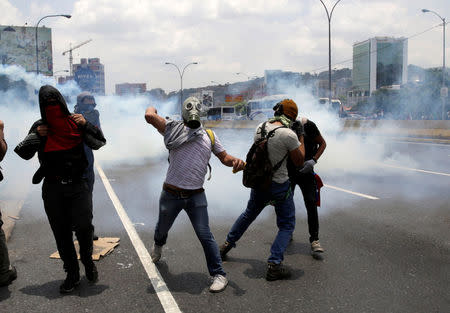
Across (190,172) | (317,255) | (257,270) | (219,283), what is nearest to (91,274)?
(219,283)

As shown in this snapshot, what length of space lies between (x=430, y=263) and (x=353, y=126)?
2239cm

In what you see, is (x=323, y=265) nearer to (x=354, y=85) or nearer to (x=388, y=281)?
(x=388, y=281)

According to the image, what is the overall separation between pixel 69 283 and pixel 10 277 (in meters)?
0.64

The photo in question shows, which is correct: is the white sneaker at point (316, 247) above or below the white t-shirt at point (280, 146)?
below

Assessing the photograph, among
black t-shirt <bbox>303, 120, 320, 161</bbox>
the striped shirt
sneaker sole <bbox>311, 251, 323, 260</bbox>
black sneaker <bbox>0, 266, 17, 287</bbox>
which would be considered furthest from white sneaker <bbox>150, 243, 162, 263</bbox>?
black t-shirt <bbox>303, 120, 320, 161</bbox>

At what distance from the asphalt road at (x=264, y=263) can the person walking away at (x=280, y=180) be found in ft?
0.72

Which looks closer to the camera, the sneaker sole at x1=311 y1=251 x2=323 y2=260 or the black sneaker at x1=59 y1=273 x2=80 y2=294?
the black sneaker at x1=59 y1=273 x2=80 y2=294

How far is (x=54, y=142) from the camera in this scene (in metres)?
3.79

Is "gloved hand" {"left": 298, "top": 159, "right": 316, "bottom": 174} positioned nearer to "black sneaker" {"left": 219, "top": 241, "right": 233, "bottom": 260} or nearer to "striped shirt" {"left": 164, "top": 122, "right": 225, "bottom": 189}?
"black sneaker" {"left": 219, "top": 241, "right": 233, "bottom": 260}

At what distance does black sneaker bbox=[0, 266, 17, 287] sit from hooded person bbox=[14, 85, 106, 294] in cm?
57

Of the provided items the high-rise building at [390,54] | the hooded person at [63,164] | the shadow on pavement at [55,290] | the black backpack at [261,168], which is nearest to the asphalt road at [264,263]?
the shadow on pavement at [55,290]

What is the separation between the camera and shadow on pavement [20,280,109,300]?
12.7 feet

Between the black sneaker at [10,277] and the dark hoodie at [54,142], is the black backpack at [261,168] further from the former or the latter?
the black sneaker at [10,277]

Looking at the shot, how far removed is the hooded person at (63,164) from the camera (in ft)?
12.4
